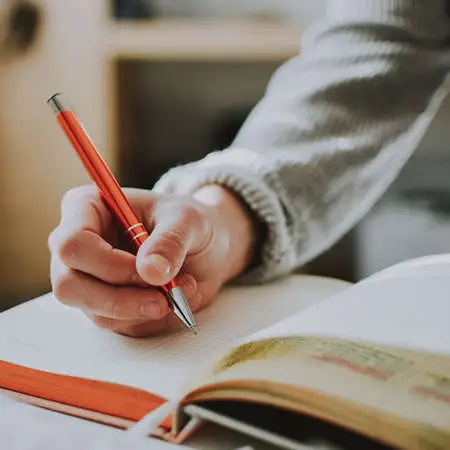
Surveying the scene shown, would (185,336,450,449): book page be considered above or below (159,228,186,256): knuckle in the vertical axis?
below

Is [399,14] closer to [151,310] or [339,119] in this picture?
[339,119]

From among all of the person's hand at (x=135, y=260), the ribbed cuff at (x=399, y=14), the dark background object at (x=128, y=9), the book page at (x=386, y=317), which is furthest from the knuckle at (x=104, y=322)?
the dark background object at (x=128, y=9)

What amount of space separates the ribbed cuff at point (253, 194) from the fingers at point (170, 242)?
0.09 m

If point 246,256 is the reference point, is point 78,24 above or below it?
above

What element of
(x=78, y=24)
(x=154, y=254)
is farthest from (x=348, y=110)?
(x=78, y=24)

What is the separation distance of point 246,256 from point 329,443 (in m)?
0.32

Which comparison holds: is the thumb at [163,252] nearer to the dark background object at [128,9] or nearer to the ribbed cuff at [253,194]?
the ribbed cuff at [253,194]

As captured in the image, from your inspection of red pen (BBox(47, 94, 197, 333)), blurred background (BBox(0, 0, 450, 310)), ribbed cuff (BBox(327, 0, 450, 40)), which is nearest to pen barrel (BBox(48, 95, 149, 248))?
red pen (BBox(47, 94, 197, 333))

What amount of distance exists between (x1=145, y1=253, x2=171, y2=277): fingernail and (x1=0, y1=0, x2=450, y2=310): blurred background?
97cm

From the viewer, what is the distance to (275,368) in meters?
0.36

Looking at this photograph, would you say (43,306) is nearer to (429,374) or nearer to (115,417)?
(115,417)

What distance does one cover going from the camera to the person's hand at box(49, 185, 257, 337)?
50 cm

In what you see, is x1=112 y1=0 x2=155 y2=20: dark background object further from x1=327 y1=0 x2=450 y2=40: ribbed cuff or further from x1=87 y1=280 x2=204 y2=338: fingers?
x1=87 y1=280 x2=204 y2=338: fingers

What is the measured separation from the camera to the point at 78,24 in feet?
5.30
